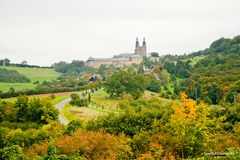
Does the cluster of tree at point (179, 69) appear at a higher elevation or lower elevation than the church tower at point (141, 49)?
lower

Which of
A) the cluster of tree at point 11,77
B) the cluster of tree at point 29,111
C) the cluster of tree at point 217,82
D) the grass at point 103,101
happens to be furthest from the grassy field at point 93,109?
the cluster of tree at point 11,77

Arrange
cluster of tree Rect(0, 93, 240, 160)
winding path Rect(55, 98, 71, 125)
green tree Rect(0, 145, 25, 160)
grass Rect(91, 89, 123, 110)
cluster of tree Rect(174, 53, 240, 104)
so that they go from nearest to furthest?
cluster of tree Rect(0, 93, 240, 160), green tree Rect(0, 145, 25, 160), winding path Rect(55, 98, 71, 125), grass Rect(91, 89, 123, 110), cluster of tree Rect(174, 53, 240, 104)

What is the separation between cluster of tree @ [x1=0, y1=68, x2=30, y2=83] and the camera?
107 meters

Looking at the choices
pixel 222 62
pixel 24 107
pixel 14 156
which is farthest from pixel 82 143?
pixel 222 62

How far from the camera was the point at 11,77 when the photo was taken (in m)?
111

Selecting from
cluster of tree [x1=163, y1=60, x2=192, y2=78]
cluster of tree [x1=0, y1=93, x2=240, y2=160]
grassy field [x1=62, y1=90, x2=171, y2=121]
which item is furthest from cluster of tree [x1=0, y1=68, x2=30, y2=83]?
cluster of tree [x1=0, y1=93, x2=240, y2=160]

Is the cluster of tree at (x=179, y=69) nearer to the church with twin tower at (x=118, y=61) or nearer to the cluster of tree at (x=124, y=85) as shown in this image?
the cluster of tree at (x=124, y=85)

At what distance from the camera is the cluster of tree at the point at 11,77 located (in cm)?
10722

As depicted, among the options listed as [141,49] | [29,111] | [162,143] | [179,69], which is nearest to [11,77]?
[179,69]

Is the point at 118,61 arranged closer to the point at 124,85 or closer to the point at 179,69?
the point at 179,69

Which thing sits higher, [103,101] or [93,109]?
[103,101]

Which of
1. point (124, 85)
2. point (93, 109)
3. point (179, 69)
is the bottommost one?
point (93, 109)

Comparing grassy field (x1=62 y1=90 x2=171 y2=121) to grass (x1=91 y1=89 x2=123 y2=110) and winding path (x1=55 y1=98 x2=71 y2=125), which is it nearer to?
grass (x1=91 y1=89 x2=123 y2=110)

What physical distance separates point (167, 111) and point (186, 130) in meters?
11.1
